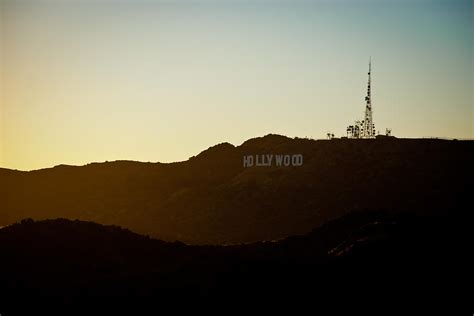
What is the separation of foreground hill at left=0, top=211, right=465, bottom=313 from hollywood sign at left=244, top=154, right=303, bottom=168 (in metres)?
60.7

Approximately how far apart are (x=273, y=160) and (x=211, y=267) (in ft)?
249

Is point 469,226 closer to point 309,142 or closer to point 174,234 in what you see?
point 174,234

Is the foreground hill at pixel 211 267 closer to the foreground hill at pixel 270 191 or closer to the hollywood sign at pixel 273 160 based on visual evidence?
the foreground hill at pixel 270 191

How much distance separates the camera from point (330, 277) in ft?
139

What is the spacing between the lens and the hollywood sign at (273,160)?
116m

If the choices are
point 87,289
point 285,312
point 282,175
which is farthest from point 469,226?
point 282,175

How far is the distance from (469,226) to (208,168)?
3084 inches

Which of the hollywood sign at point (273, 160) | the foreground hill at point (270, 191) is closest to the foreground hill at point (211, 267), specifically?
the foreground hill at point (270, 191)

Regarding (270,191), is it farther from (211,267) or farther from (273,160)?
(211,267)

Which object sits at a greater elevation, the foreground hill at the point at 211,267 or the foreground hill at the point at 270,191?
the foreground hill at the point at 270,191

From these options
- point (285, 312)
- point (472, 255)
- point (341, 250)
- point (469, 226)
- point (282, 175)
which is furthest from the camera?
point (282, 175)

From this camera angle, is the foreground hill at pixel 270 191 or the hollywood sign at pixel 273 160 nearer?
the foreground hill at pixel 270 191

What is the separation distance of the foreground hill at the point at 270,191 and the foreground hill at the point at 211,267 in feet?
126

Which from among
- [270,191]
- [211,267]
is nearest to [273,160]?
→ [270,191]
